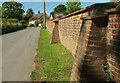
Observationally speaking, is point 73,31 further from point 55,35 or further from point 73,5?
point 73,5

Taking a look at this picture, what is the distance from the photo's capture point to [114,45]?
2270 mm

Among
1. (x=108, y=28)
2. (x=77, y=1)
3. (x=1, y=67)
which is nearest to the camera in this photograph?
(x=108, y=28)

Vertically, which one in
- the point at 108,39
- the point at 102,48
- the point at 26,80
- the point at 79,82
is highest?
the point at 108,39

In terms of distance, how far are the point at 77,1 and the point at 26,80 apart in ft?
119

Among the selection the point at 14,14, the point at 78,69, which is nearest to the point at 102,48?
the point at 78,69

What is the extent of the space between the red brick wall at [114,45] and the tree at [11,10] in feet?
219

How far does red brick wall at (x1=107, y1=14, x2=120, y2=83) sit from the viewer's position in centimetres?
218

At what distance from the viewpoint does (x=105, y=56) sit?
8.60 ft

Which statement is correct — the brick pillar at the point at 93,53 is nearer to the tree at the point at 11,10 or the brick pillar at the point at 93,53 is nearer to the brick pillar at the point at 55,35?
the brick pillar at the point at 55,35

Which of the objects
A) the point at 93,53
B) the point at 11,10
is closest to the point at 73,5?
the point at 93,53

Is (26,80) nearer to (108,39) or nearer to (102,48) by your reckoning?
(102,48)

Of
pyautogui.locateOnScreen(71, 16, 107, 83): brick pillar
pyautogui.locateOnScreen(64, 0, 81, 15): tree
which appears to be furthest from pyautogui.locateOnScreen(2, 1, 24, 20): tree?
pyautogui.locateOnScreen(71, 16, 107, 83): brick pillar

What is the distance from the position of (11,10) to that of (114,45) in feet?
229

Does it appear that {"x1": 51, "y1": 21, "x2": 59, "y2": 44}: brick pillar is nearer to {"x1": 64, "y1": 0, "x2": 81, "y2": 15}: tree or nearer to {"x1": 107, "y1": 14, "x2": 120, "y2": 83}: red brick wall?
{"x1": 107, "y1": 14, "x2": 120, "y2": 83}: red brick wall
